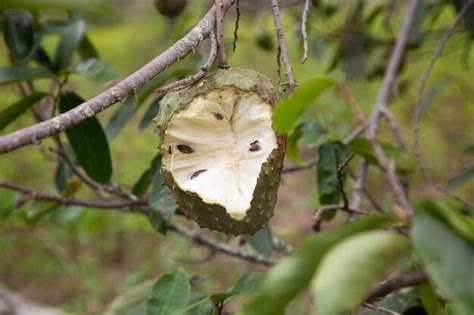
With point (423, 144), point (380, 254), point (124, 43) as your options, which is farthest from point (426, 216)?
point (124, 43)

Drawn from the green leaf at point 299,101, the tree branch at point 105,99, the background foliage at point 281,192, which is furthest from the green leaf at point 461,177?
the green leaf at point 299,101

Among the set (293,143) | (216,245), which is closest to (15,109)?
(293,143)

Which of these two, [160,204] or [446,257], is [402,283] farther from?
[160,204]

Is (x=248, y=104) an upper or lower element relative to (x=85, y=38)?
upper

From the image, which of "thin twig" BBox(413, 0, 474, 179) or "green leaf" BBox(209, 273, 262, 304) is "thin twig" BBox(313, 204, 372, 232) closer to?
"green leaf" BBox(209, 273, 262, 304)

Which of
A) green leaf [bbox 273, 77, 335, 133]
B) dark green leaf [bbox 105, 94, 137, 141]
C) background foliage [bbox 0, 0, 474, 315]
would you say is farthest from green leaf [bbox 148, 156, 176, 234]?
green leaf [bbox 273, 77, 335, 133]

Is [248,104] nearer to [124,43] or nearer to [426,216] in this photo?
[426,216]

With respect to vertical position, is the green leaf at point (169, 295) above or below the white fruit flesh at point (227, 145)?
below

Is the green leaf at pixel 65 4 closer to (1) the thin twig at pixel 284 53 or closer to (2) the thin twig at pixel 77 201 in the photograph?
(1) the thin twig at pixel 284 53
